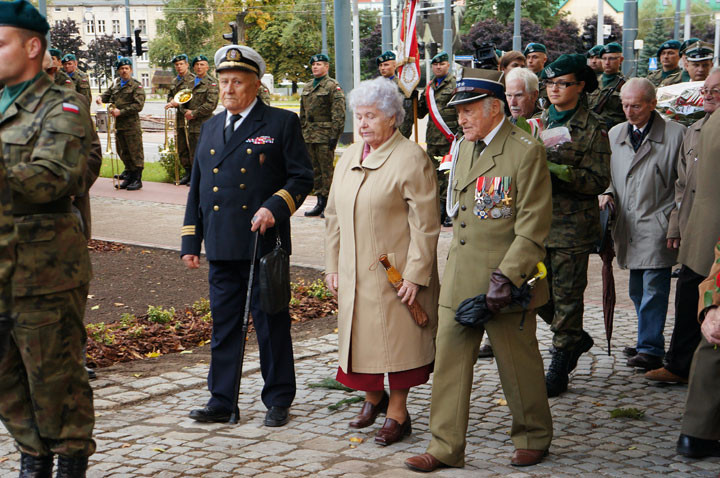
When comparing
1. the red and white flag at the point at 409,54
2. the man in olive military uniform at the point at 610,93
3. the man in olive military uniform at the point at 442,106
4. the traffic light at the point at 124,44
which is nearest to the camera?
the man in olive military uniform at the point at 610,93

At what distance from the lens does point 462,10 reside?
251ft

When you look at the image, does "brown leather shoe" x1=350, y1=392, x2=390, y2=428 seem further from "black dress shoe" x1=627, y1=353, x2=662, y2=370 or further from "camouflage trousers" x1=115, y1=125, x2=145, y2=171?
"camouflage trousers" x1=115, y1=125, x2=145, y2=171

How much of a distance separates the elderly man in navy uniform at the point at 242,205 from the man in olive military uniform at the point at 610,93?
4832 millimetres

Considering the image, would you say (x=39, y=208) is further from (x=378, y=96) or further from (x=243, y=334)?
(x=378, y=96)

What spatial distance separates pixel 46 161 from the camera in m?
4.26

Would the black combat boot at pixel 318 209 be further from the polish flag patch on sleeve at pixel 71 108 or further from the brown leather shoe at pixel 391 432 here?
the polish flag patch on sleeve at pixel 71 108

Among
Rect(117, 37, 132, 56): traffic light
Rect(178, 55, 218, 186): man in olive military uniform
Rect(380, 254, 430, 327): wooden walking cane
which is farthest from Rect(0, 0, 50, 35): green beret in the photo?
Rect(117, 37, 132, 56): traffic light

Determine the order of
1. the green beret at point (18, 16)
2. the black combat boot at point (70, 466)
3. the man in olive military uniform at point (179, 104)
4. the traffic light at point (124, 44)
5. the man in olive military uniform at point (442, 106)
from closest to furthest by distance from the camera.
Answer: the green beret at point (18, 16)
the black combat boot at point (70, 466)
the man in olive military uniform at point (442, 106)
the man in olive military uniform at point (179, 104)
the traffic light at point (124, 44)

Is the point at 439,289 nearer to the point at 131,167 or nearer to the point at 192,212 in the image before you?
the point at 192,212

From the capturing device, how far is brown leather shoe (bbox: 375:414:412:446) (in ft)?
18.1

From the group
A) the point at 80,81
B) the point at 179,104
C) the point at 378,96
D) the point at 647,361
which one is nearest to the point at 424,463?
the point at 378,96

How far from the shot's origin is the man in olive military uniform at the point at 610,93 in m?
10.0

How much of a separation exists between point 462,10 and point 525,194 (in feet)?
242

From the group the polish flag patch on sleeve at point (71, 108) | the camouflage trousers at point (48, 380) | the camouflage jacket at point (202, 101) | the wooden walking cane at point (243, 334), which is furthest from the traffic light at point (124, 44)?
the camouflage trousers at point (48, 380)
